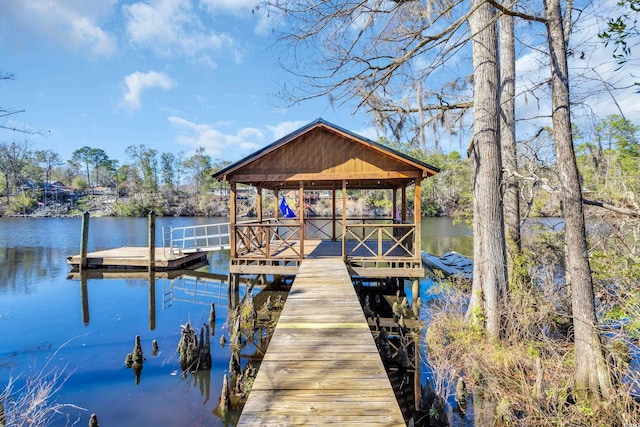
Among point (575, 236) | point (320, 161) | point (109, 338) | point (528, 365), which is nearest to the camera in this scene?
point (575, 236)

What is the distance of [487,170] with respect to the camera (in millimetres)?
5723

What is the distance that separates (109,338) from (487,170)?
9.00 meters

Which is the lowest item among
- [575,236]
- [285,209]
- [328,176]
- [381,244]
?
[381,244]

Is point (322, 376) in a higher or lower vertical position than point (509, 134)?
lower

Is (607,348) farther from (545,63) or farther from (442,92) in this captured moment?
(442,92)

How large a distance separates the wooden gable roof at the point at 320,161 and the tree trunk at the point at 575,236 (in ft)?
14.4

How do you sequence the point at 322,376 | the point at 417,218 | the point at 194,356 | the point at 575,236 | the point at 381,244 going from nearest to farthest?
the point at 322,376 < the point at 575,236 < the point at 194,356 < the point at 417,218 < the point at 381,244

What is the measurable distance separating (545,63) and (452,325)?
4803 millimetres

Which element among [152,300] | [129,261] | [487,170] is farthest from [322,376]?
[129,261]

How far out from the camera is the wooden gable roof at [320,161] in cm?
852

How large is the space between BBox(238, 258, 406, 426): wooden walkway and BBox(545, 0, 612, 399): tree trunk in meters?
2.60

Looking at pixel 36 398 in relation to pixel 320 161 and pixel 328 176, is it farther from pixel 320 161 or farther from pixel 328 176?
pixel 320 161

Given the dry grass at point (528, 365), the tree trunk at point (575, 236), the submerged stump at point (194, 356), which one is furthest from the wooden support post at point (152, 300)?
the tree trunk at point (575, 236)

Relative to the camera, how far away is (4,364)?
20.9 ft
